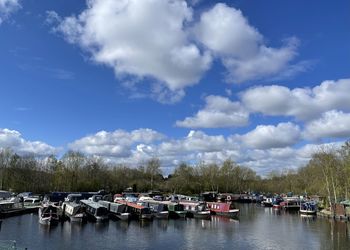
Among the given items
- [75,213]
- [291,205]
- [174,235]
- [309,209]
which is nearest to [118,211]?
[75,213]

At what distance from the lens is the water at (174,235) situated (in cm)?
4794

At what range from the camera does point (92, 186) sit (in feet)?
451

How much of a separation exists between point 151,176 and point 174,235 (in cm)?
10814

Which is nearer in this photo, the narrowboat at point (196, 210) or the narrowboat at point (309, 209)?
the narrowboat at point (196, 210)

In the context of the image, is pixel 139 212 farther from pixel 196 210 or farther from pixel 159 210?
pixel 196 210

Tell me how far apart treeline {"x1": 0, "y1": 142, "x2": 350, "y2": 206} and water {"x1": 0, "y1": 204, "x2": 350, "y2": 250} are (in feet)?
71.8

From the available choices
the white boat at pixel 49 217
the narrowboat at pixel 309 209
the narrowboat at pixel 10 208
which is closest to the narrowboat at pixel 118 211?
the white boat at pixel 49 217

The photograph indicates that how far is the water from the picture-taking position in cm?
4794

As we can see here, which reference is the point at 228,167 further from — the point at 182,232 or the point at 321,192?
the point at 182,232

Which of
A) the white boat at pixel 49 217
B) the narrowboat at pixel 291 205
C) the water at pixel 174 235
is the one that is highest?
the narrowboat at pixel 291 205

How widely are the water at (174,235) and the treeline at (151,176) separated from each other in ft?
71.8

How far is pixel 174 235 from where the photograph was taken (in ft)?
187

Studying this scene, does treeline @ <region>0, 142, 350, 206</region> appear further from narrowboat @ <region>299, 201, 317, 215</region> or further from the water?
the water

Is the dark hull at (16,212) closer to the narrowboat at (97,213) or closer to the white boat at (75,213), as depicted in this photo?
the white boat at (75,213)
